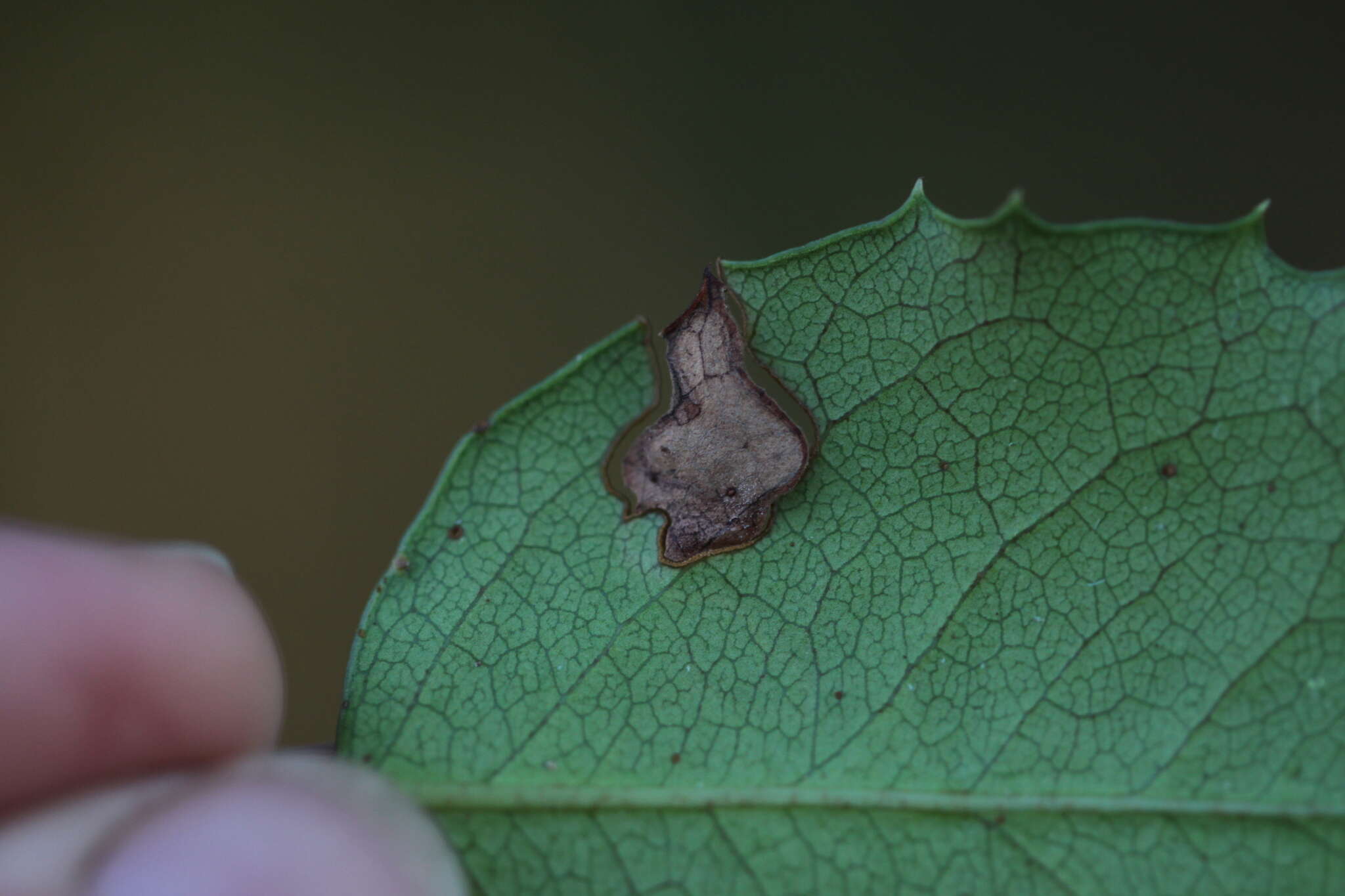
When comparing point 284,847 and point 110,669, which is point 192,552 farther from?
point 284,847

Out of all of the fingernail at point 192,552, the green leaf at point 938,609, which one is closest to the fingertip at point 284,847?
the green leaf at point 938,609

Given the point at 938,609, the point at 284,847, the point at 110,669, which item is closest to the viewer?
the point at 284,847

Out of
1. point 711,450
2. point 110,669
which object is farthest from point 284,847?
point 711,450

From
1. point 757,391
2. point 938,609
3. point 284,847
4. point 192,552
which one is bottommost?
point 284,847

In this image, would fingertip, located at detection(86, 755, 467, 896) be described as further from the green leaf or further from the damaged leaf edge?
the damaged leaf edge

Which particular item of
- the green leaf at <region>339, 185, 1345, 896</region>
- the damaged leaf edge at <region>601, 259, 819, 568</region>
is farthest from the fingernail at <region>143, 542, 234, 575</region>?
the damaged leaf edge at <region>601, 259, 819, 568</region>

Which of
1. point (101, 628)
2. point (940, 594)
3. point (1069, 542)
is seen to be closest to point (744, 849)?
point (940, 594)
